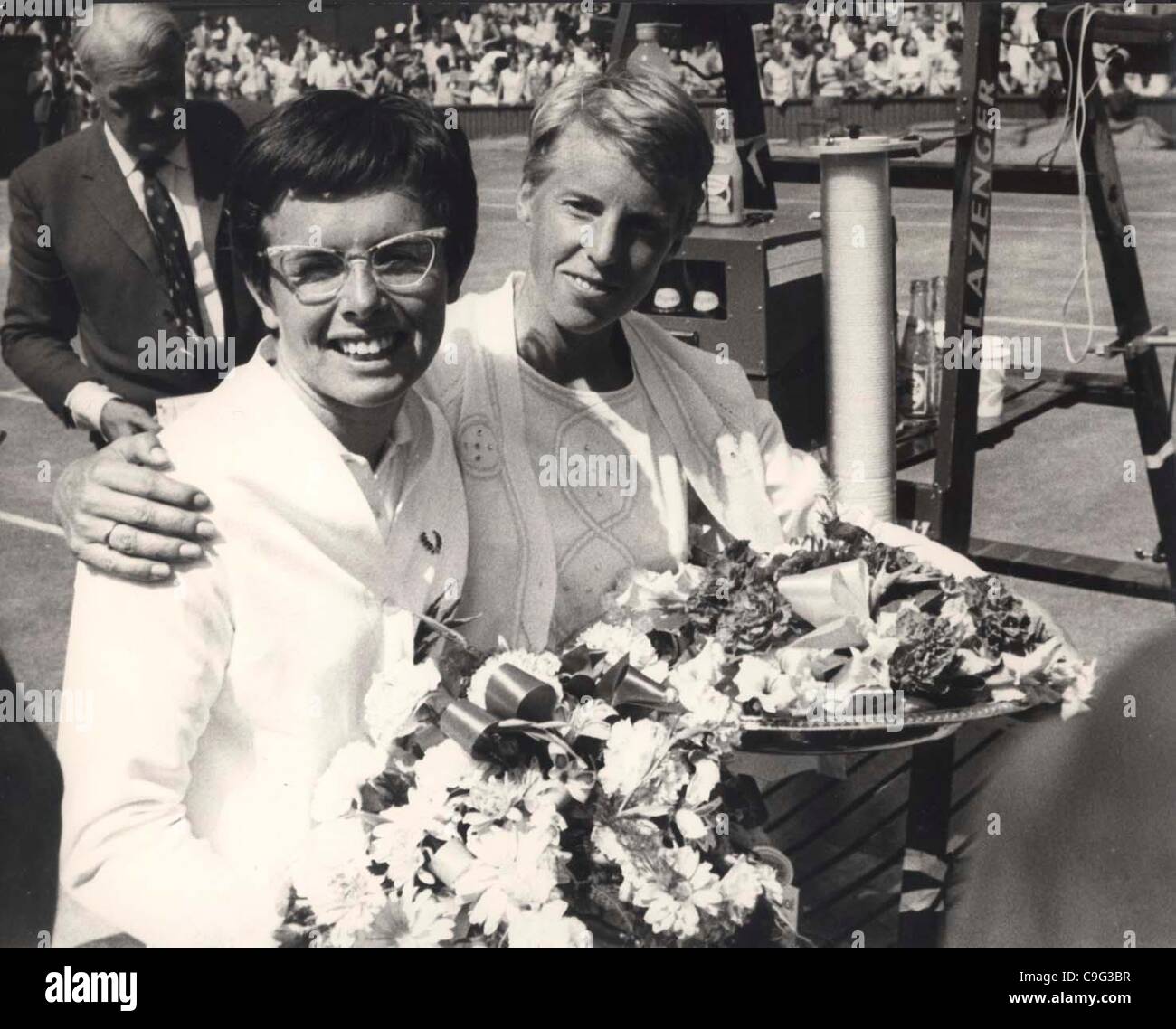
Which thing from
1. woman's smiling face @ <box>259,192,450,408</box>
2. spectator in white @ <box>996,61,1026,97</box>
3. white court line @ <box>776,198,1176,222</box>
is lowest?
woman's smiling face @ <box>259,192,450,408</box>

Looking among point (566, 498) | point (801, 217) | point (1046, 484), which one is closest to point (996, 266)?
point (1046, 484)

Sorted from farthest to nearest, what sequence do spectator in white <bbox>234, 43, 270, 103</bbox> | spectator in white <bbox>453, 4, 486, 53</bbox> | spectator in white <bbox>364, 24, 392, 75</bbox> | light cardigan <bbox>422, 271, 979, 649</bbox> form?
spectator in white <bbox>234, 43, 270, 103</bbox>, spectator in white <bbox>453, 4, 486, 53</bbox>, spectator in white <bbox>364, 24, 392, 75</bbox>, light cardigan <bbox>422, 271, 979, 649</bbox>

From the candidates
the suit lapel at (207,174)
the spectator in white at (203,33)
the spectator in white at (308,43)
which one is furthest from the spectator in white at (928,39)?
the suit lapel at (207,174)

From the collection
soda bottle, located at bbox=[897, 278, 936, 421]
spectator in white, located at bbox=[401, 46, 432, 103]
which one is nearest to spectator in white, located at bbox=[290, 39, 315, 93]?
spectator in white, located at bbox=[401, 46, 432, 103]

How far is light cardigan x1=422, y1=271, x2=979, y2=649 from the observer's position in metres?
2.62

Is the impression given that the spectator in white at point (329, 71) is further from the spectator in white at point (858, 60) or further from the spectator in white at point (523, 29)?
the spectator in white at point (858, 60)

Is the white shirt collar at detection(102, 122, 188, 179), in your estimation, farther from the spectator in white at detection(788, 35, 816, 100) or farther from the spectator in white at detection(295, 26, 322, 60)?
the spectator in white at detection(788, 35, 816, 100)

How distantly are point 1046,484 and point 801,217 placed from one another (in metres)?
3.44

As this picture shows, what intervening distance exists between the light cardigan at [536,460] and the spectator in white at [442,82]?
1354 centimetres

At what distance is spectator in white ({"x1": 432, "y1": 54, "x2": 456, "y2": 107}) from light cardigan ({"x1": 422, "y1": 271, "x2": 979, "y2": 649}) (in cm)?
1354

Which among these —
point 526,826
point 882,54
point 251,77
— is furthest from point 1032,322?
point 251,77

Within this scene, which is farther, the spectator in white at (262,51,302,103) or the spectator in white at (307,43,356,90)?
the spectator in white at (262,51,302,103)

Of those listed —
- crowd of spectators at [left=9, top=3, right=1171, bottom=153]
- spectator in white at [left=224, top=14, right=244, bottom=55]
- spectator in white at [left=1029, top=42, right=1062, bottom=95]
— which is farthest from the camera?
spectator in white at [left=224, top=14, right=244, bottom=55]

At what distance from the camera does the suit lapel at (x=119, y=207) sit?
3.55 meters
